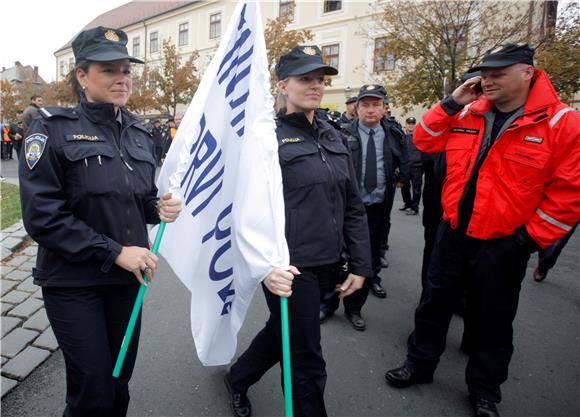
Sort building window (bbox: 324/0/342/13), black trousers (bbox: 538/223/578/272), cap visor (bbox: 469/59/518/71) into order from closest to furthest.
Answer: cap visor (bbox: 469/59/518/71), black trousers (bbox: 538/223/578/272), building window (bbox: 324/0/342/13)

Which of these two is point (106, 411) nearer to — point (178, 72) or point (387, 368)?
point (387, 368)

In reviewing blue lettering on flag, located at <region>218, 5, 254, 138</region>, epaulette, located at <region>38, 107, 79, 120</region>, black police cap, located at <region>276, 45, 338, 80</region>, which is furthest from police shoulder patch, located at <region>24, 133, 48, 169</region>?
black police cap, located at <region>276, 45, 338, 80</region>

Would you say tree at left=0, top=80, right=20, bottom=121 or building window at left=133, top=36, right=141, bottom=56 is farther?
tree at left=0, top=80, right=20, bottom=121

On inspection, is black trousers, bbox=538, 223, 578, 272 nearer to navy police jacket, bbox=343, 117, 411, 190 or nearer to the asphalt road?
the asphalt road

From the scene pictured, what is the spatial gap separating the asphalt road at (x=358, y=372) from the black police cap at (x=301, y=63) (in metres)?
2.03

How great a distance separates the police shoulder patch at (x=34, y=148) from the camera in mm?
1738

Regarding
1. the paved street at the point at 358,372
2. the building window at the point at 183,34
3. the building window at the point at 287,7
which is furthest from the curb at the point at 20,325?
the building window at the point at 183,34

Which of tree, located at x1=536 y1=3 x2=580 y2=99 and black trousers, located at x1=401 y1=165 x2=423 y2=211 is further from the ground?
tree, located at x1=536 y1=3 x2=580 y2=99

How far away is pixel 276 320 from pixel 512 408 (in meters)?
1.73

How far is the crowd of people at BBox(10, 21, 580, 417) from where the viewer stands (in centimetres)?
183

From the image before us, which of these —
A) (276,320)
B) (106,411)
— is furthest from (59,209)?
(276,320)

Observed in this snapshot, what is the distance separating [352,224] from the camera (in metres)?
2.45

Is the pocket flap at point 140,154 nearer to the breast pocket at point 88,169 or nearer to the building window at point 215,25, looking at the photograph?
the breast pocket at point 88,169

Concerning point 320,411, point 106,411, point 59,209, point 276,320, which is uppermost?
point 59,209
